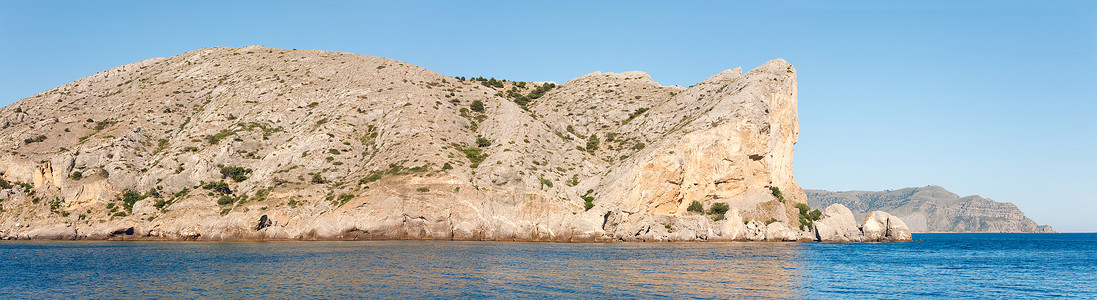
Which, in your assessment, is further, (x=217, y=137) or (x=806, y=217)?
(x=217, y=137)

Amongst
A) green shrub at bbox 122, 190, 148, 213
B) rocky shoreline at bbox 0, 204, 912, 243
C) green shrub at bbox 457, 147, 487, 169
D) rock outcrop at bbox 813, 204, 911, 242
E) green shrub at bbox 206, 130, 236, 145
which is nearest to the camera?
rocky shoreline at bbox 0, 204, 912, 243

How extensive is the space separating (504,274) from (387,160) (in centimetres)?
5738

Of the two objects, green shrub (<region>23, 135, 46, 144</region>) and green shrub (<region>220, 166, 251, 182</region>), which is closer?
green shrub (<region>220, 166, 251, 182</region>)

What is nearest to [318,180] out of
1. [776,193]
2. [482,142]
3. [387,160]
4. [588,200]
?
[387,160]

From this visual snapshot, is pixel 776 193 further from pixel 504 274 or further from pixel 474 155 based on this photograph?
pixel 504 274

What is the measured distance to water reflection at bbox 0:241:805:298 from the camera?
36969 millimetres

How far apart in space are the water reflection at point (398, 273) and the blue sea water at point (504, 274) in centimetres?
9

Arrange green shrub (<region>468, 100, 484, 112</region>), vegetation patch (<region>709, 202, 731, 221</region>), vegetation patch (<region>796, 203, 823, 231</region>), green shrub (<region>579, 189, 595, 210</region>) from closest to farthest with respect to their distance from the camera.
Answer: green shrub (<region>579, 189, 595, 210</region>) → vegetation patch (<region>709, 202, 731, 221</region>) → vegetation patch (<region>796, 203, 823, 231</region>) → green shrub (<region>468, 100, 484, 112</region>)

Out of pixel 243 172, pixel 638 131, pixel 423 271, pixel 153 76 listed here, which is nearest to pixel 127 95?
pixel 153 76

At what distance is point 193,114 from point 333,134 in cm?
3125

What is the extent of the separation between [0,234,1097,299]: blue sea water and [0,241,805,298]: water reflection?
0.09 m

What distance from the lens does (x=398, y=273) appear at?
4478cm

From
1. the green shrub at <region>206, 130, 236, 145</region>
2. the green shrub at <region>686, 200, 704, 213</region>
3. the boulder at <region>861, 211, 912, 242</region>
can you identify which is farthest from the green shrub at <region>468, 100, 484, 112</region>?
the boulder at <region>861, 211, 912, 242</region>

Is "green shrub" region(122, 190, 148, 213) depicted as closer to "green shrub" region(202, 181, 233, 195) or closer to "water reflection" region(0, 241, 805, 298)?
"green shrub" region(202, 181, 233, 195)
